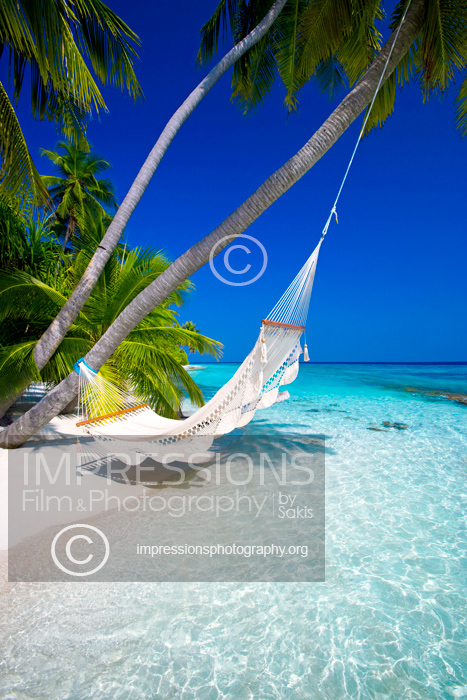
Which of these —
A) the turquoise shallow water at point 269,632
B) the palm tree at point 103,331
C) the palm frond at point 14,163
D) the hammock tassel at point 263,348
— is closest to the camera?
the turquoise shallow water at point 269,632

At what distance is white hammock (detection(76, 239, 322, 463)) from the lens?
225cm

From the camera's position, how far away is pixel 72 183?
30.0 ft

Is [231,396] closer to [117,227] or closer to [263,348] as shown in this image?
[263,348]

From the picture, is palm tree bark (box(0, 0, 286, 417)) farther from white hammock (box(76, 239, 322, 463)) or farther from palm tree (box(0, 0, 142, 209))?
palm tree (box(0, 0, 142, 209))

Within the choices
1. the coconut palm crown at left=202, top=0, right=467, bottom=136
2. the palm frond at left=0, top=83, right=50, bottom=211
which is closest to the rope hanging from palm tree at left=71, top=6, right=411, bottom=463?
the coconut palm crown at left=202, top=0, right=467, bottom=136

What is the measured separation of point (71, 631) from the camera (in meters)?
1.51

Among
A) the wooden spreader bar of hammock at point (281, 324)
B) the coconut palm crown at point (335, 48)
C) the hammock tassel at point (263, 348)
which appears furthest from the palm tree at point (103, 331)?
the coconut palm crown at point (335, 48)

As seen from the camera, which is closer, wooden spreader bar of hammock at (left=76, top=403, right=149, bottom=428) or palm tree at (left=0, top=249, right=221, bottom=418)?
wooden spreader bar of hammock at (left=76, top=403, right=149, bottom=428)

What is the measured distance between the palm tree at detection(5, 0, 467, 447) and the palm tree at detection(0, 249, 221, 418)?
0.64 metres

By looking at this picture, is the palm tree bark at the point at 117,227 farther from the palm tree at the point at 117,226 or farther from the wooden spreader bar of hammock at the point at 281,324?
the wooden spreader bar of hammock at the point at 281,324

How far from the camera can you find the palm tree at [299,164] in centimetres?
224

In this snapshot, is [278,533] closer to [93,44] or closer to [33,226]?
[33,226]

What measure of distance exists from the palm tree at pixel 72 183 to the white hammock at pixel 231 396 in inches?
301

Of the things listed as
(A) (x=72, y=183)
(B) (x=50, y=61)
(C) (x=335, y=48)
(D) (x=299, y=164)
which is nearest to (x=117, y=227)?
(B) (x=50, y=61)
